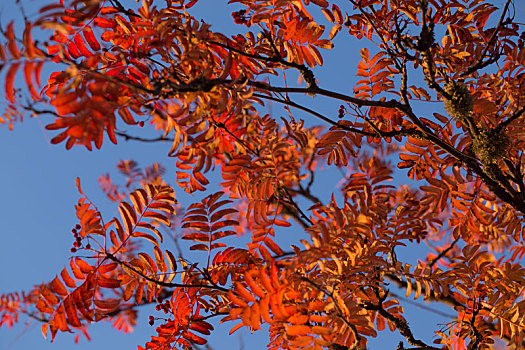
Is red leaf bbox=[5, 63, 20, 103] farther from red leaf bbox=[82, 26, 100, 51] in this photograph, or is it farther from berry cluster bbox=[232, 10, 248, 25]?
berry cluster bbox=[232, 10, 248, 25]

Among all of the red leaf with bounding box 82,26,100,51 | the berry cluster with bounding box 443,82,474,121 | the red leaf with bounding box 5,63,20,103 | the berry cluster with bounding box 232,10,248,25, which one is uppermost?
the berry cluster with bounding box 232,10,248,25

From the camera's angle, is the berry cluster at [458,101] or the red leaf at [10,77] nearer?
the red leaf at [10,77]

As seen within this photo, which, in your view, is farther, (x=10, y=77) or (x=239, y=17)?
(x=239, y=17)

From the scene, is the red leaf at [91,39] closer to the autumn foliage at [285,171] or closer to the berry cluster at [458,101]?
the autumn foliage at [285,171]

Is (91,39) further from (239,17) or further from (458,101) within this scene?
(458,101)

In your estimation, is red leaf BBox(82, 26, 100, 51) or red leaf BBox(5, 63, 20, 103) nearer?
red leaf BBox(5, 63, 20, 103)

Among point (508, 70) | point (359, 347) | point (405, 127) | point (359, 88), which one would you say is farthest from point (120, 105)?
point (508, 70)

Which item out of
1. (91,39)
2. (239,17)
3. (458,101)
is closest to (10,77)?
(91,39)

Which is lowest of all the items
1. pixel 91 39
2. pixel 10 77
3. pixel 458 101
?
pixel 10 77

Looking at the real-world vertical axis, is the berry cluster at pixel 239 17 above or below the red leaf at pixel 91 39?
above

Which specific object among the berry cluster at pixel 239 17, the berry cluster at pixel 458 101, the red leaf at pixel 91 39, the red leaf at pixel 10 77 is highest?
the berry cluster at pixel 239 17

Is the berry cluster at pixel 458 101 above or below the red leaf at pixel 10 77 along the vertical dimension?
above

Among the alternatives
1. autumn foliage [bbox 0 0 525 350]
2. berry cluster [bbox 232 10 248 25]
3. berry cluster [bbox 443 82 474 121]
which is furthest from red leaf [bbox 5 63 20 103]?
berry cluster [bbox 443 82 474 121]

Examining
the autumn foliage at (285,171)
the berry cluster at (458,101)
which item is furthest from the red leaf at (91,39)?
the berry cluster at (458,101)
